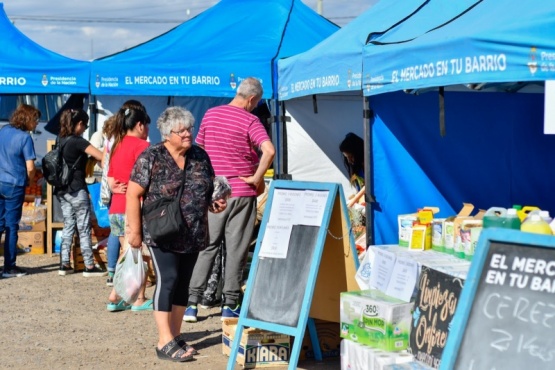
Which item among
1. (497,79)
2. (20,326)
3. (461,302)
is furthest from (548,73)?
(20,326)

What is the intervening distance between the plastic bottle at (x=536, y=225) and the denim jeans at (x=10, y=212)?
7011 mm

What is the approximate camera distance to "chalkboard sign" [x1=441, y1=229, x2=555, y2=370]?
12.3 feet

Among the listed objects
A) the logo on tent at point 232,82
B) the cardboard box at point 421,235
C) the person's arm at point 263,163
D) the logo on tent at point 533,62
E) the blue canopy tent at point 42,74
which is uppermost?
the blue canopy tent at point 42,74

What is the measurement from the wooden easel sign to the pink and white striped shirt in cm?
119

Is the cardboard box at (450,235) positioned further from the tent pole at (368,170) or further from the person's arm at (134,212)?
the person's arm at (134,212)

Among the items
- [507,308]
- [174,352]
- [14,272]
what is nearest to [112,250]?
[14,272]

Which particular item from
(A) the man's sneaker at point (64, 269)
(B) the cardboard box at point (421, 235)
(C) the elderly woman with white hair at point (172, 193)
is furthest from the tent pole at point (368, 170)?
(A) the man's sneaker at point (64, 269)

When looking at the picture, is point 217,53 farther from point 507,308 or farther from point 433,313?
point 507,308

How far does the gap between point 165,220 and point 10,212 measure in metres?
4.96

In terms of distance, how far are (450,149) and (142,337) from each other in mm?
2852

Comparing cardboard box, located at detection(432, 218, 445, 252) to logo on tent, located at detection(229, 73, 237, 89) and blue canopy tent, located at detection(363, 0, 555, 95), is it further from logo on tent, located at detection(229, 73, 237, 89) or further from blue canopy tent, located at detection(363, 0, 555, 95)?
logo on tent, located at detection(229, 73, 237, 89)

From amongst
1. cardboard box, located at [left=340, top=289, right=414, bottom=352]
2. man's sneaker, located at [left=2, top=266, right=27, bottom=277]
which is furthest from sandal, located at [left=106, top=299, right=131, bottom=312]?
cardboard box, located at [left=340, top=289, right=414, bottom=352]

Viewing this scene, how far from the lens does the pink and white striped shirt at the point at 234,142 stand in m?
7.69

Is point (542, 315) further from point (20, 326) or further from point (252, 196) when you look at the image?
point (20, 326)
